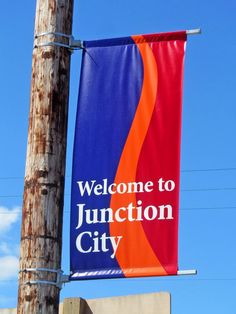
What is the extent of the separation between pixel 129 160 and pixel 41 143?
2.29 feet

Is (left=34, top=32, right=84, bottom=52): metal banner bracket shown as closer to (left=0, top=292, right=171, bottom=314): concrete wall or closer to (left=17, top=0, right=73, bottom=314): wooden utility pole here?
(left=17, top=0, right=73, bottom=314): wooden utility pole

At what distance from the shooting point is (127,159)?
6027 mm

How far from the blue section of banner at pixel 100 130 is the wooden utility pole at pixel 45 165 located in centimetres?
14

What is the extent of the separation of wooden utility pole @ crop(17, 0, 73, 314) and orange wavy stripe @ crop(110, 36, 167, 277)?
1.51 feet

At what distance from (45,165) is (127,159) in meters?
0.65

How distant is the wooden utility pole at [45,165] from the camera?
560 centimetres

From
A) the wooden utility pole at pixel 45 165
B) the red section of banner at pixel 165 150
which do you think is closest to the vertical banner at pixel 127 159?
the red section of banner at pixel 165 150

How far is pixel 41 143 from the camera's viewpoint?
597 centimetres

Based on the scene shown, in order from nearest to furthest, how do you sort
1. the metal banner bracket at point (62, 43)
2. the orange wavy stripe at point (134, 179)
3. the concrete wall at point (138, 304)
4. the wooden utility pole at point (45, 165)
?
the wooden utility pole at point (45, 165) → the orange wavy stripe at point (134, 179) → the metal banner bracket at point (62, 43) → the concrete wall at point (138, 304)

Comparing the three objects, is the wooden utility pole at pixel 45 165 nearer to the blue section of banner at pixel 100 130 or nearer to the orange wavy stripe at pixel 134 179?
the blue section of banner at pixel 100 130

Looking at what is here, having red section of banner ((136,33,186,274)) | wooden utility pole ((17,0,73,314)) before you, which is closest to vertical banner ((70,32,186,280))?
red section of banner ((136,33,186,274))

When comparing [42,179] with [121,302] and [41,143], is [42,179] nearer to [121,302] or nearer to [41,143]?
[41,143]

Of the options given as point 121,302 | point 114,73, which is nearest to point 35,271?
point 114,73

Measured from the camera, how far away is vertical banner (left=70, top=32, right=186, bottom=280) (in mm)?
5766
